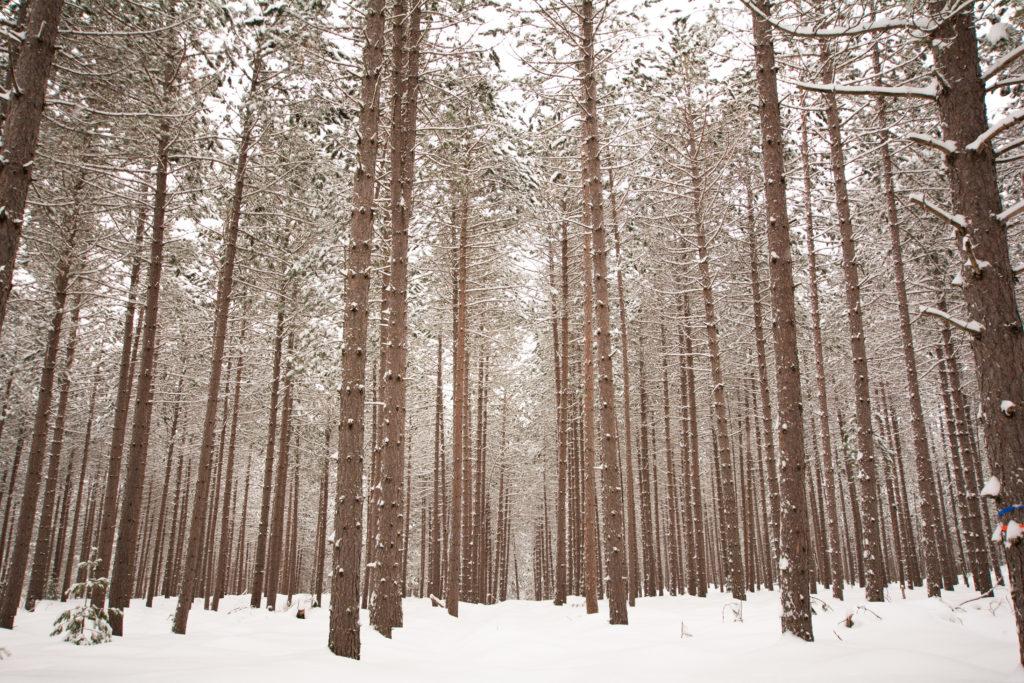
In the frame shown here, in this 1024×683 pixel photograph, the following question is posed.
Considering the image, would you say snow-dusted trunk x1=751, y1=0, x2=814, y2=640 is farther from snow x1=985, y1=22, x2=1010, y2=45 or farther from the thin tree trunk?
the thin tree trunk

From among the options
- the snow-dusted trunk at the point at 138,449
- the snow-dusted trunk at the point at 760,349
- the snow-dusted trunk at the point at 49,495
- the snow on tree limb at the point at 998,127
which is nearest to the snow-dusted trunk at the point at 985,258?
the snow on tree limb at the point at 998,127

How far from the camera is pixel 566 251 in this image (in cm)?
1725

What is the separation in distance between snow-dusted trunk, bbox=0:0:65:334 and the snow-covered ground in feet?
12.2

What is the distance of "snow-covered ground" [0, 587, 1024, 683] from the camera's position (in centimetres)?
498

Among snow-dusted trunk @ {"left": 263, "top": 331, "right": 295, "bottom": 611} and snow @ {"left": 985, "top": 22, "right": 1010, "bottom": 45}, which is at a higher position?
snow @ {"left": 985, "top": 22, "right": 1010, "bottom": 45}

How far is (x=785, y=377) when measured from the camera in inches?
279

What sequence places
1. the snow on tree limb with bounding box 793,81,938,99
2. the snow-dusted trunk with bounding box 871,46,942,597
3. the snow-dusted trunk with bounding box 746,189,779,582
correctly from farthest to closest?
the snow-dusted trunk with bounding box 746,189,779,582 < the snow-dusted trunk with bounding box 871,46,942,597 < the snow on tree limb with bounding box 793,81,938,99

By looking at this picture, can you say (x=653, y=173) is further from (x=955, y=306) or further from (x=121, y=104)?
(x=121, y=104)

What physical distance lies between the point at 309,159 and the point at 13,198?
6.49m

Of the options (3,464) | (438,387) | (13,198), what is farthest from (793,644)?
(3,464)

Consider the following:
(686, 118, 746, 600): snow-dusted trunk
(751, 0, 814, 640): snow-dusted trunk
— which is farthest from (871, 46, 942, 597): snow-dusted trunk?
(751, 0, 814, 640): snow-dusted trunk

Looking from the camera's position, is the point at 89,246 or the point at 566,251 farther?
the point at 566,251

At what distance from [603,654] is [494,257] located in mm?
10958

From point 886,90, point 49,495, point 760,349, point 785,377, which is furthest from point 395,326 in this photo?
point 49,495
